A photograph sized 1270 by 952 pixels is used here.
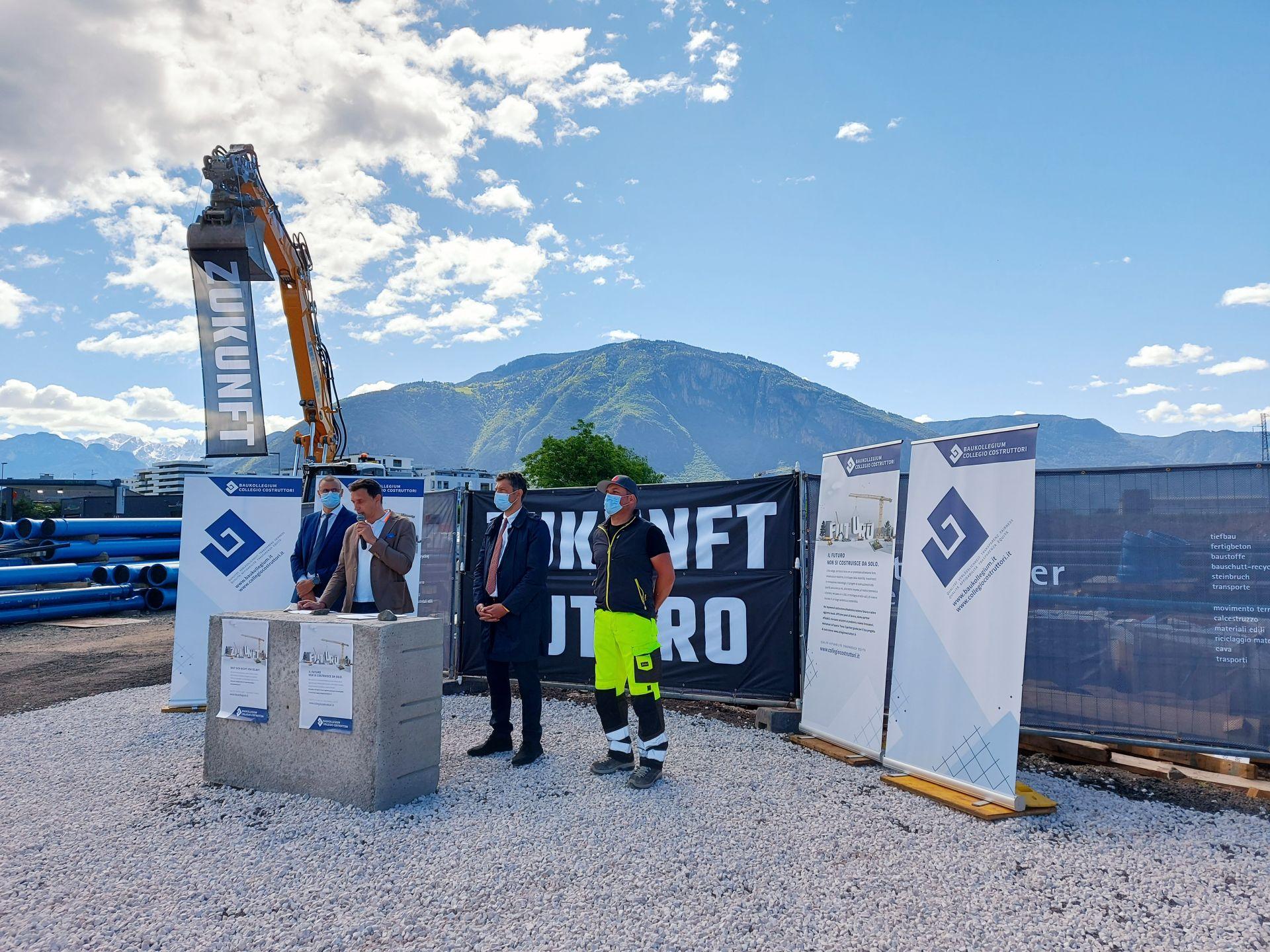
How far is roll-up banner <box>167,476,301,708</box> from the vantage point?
25.1 ft

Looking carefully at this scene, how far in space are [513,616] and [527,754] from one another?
107cm

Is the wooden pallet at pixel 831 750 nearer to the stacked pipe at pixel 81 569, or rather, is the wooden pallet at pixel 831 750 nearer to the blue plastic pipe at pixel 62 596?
the stacked pipe at pixel 81 569

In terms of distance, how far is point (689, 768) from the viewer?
5609 mm

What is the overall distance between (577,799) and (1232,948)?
341 centimetres

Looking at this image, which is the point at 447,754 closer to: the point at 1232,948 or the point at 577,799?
the point at 577,799

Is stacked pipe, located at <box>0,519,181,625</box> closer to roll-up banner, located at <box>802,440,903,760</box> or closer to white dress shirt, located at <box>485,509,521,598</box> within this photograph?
white dress shirt, located at <box>485,509,521,598</box>

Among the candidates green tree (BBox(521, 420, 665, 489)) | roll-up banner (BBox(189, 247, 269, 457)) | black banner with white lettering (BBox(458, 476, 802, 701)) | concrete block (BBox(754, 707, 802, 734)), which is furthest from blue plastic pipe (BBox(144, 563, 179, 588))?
green tree (BBox(521, 420, 665, 489))

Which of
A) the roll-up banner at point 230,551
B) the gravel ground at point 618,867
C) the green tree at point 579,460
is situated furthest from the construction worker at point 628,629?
the green tree at point 579,460

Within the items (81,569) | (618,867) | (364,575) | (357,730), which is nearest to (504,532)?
(364,575)

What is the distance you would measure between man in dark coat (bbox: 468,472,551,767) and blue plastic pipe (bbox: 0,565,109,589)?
1414 cm

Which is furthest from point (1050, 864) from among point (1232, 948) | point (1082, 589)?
point (1082, 589)

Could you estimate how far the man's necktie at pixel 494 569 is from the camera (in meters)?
5.94

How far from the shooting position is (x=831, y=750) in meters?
5.97

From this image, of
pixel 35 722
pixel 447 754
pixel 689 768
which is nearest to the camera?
pixel 689 768
